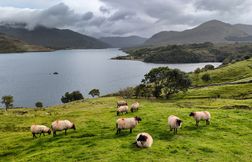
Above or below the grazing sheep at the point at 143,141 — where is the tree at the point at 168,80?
above

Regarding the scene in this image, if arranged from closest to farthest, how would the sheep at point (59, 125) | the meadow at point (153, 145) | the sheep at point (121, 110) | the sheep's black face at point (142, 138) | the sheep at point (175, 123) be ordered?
the meadow at point (153, 145)
the sheep's black face at point (142, 138)
the sheep at point (175, 123)
the sheep at point (59, 125)
the sheep at point (121, 110)

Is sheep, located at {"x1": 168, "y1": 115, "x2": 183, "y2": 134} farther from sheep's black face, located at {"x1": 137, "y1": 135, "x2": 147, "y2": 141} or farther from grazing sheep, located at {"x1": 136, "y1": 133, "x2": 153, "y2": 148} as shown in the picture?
sheep's black face, located at {"x1": 137, "y1": 135, "x2": 147, "y2": 141}

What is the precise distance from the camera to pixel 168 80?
372 feet

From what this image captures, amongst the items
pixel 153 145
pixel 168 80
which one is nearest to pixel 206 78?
pixel 168 80

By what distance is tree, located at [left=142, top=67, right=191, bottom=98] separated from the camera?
112 m

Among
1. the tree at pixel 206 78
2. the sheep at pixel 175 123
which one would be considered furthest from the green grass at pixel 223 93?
the sheep at pixel 175 123

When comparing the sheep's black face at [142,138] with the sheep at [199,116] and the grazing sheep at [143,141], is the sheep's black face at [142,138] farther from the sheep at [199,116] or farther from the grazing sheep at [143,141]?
the sheep at [199,116]

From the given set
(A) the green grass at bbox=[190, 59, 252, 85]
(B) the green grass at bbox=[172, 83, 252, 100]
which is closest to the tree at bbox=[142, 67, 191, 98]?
(B) the green grass at bbox=[172, 83, 252, 100]

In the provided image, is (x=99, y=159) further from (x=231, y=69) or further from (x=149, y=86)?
(x=231, y=69)

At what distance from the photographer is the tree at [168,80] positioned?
11169cm

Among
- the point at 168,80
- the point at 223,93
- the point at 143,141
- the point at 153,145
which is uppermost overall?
the point at 168,80

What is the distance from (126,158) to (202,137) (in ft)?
34.8

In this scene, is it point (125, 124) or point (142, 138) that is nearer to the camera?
point (142, 138)

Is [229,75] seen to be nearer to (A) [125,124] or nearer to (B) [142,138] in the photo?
(A) [125,124]
